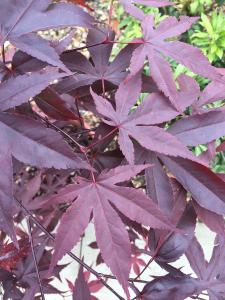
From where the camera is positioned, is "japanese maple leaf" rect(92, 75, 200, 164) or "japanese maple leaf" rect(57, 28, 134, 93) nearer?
"japanese maple leaf" rect(92, 75, 200, 164)

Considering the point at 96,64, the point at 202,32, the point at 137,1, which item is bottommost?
the point at 202,32

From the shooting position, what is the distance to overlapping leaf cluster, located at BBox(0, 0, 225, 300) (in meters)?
0.52

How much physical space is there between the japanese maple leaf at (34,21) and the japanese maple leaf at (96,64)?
A: 90mm

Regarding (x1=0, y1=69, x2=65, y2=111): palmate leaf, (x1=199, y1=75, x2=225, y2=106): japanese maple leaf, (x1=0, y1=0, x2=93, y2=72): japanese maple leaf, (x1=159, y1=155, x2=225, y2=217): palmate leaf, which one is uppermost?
(x1=0, y1=0, x2=93, y2=72): japanese maple leaf

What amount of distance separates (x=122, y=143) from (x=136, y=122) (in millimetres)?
41

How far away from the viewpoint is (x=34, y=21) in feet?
1.96

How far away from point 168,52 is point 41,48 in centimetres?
19

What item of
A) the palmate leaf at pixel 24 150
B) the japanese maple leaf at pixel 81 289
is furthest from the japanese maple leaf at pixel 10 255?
the palmate leaf at pixel 24 150

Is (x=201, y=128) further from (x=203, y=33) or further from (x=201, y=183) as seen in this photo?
(x=203, y=33)

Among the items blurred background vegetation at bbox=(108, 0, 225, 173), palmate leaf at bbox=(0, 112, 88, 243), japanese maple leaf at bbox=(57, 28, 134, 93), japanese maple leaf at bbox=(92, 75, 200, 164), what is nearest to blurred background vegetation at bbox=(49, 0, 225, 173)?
A: blurred background vegetation at bbox=(108, 0, 225, 173)

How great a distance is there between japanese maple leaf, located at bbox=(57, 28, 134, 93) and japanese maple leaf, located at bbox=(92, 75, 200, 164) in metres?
0.09

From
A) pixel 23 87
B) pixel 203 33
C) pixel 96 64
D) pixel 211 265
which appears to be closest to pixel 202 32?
pixel 203 33

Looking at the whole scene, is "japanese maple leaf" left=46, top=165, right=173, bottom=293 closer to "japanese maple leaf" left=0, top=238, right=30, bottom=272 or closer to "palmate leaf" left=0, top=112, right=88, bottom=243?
"palmate leaf" left=0, top=112, right=88, bottom=243

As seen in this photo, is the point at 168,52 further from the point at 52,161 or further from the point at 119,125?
the point at 52,161
